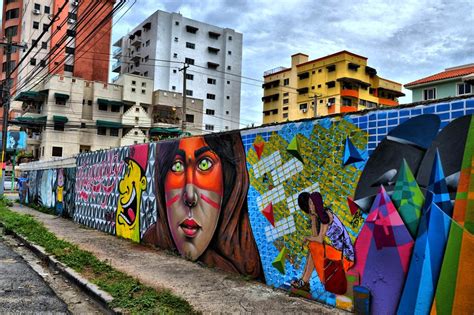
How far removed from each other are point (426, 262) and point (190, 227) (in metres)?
4.86

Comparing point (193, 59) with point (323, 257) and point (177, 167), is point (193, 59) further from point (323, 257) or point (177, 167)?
point (323, 257)

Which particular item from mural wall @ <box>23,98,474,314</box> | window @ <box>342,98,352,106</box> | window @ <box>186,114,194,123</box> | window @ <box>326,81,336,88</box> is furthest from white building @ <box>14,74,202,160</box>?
mural wall @ <box>23,98,474,314</box>

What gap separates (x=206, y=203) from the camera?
7.58m

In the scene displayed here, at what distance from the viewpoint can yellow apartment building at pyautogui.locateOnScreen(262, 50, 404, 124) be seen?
59.4 meters

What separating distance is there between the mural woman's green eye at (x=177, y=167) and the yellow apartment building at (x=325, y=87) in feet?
157

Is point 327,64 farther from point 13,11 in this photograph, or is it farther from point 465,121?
point 465,121

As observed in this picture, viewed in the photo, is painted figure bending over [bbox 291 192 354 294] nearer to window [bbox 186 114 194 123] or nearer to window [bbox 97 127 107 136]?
window [bbox 97 127 107 136]

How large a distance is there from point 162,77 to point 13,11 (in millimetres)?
26872

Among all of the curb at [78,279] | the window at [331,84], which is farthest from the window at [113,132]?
the curb at [78,279]

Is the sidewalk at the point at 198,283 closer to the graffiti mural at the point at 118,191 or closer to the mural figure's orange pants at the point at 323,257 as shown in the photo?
the mural figure's orange pants at the point at 323,257

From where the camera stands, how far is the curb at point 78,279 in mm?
5254

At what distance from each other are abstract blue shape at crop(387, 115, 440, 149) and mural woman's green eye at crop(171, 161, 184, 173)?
191 inches

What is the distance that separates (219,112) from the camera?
68.7 metres

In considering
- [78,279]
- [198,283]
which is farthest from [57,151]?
[198,283]
